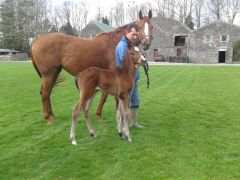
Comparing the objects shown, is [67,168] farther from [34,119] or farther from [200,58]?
[200,58]

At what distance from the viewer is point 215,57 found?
5656 cm

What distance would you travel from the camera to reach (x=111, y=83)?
20.5ft

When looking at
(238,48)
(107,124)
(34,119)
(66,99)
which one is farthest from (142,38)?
(238,48)

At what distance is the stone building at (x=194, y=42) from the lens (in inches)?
2217

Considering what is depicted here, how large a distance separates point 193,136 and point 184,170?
6.31 feet

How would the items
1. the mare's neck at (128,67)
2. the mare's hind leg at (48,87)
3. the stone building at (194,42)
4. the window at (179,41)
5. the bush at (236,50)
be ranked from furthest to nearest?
the window at (179,41) < the stone building at (194,42) < the bush at (236,50) < the mare's hind leg at (48,87) < the mare's neck at (128,67)

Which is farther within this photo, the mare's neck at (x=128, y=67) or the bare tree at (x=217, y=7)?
the bare tree at (x=217, y=7)

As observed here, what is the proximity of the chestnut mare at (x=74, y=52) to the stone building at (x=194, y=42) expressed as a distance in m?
50.9

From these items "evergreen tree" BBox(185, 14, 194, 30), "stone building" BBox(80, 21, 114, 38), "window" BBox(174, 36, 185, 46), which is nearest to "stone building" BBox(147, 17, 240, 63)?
"window" BBox(174, 36, 185, 46)

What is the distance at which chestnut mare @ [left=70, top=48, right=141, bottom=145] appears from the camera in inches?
244

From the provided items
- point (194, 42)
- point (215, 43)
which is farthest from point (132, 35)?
point (194, 42)

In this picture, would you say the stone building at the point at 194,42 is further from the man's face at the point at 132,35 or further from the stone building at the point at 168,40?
the man's face at the point at 132,35

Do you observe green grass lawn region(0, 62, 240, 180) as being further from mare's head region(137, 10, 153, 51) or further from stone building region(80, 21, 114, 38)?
stone building region(80, 21, 114, 38)

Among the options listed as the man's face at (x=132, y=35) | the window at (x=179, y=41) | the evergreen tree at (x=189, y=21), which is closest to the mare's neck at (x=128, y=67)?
the man's face at (x=132, y=35)
